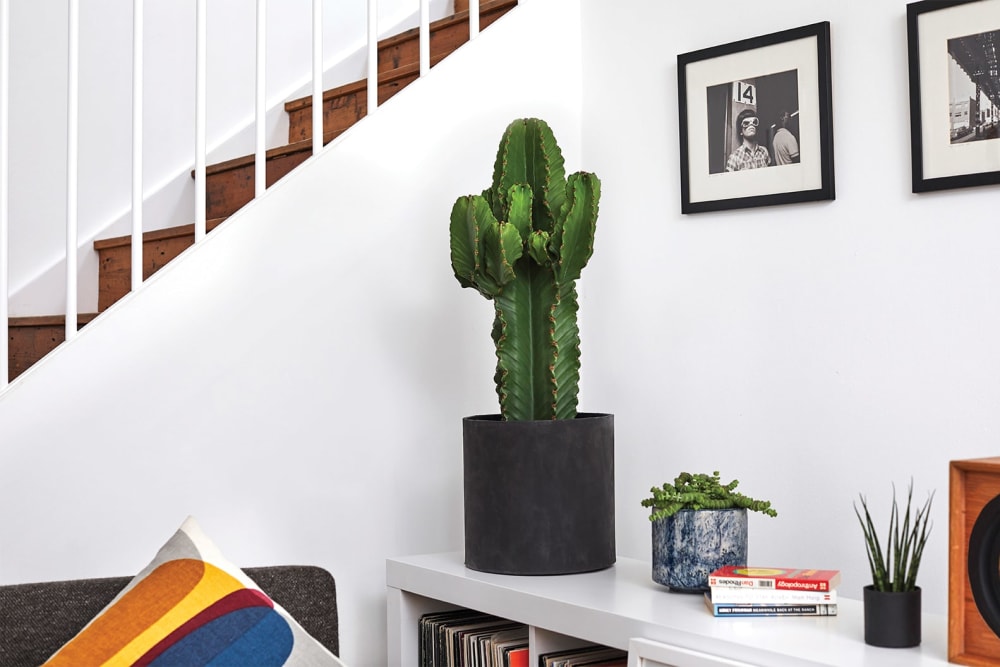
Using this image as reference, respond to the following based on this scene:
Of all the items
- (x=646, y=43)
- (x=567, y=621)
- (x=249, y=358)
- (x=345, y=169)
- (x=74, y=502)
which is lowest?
(x=567, y=621)

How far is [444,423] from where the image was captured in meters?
2.52

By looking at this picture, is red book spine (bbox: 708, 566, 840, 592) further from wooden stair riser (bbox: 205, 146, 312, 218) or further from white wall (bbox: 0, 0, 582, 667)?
wooden stair riser (bbox: 205, 146, 312, 218)

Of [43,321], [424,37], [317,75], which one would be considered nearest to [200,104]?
[317,75]

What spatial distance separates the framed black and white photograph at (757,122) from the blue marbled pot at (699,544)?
732mm

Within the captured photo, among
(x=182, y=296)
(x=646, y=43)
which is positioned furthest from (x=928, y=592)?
(x=182, y=296)

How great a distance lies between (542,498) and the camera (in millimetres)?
2035

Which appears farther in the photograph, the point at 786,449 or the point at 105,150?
the point at 105,150

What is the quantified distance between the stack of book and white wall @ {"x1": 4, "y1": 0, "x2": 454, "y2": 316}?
198 centimetres

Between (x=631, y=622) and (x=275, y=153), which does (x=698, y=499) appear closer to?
(x=631, y=622)

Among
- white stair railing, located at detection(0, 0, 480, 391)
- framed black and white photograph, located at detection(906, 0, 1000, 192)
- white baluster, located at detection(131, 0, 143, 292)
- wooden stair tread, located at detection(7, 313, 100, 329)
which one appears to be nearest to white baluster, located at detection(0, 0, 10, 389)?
white stair railing, located at detection(0, 0, 480, 391)

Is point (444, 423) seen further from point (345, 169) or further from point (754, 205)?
point (754, 205)

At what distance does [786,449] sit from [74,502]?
1.39 metres

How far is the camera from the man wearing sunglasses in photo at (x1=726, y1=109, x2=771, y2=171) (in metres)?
2.31

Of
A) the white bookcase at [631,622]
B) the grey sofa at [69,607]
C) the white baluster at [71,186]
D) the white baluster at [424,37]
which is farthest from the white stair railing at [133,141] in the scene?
the white bookcase at [631,622]
